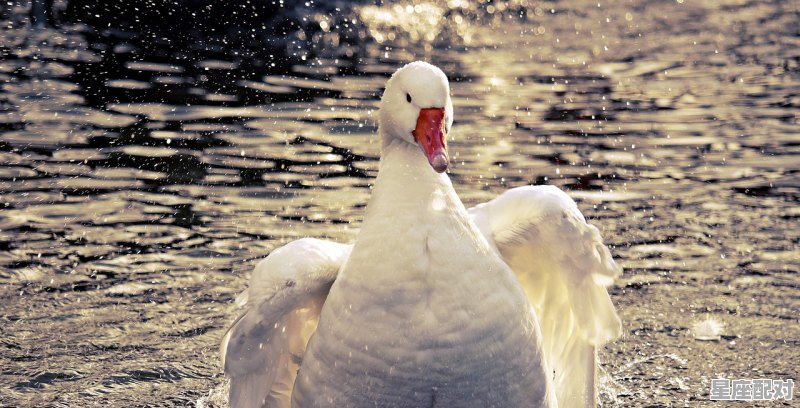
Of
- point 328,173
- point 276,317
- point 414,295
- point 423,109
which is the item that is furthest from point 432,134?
point 328,173

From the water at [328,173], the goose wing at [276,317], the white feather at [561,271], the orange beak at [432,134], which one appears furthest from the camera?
the water at [328,173]

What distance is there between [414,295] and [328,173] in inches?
236

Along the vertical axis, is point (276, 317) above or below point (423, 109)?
below

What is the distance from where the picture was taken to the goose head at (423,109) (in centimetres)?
471

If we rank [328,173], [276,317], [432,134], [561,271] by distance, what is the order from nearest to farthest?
[432,134] < [276,317] < [561,271] < [328,173]

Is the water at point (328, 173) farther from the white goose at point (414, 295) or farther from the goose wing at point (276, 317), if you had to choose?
the white goose at point (414, 295)

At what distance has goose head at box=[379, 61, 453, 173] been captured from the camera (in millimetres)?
4707

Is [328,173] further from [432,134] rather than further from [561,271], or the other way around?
[432,134]

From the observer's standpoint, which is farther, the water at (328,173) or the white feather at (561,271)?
the water at (328,173)

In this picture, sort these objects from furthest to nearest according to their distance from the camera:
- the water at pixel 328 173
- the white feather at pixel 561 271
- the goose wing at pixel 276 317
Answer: the water at pixel 328 173, the white feather at pixel 561 271, the goose wing at pixel 276 317

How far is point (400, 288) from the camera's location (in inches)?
188

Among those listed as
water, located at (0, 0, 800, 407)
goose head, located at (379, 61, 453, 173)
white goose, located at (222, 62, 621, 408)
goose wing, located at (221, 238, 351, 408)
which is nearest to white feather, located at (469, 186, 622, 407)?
white goose, located at (222, 62, 621, 408)

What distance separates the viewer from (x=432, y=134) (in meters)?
4.72

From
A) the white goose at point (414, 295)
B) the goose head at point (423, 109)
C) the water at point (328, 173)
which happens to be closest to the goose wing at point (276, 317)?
the white goose at point (414, 295)
